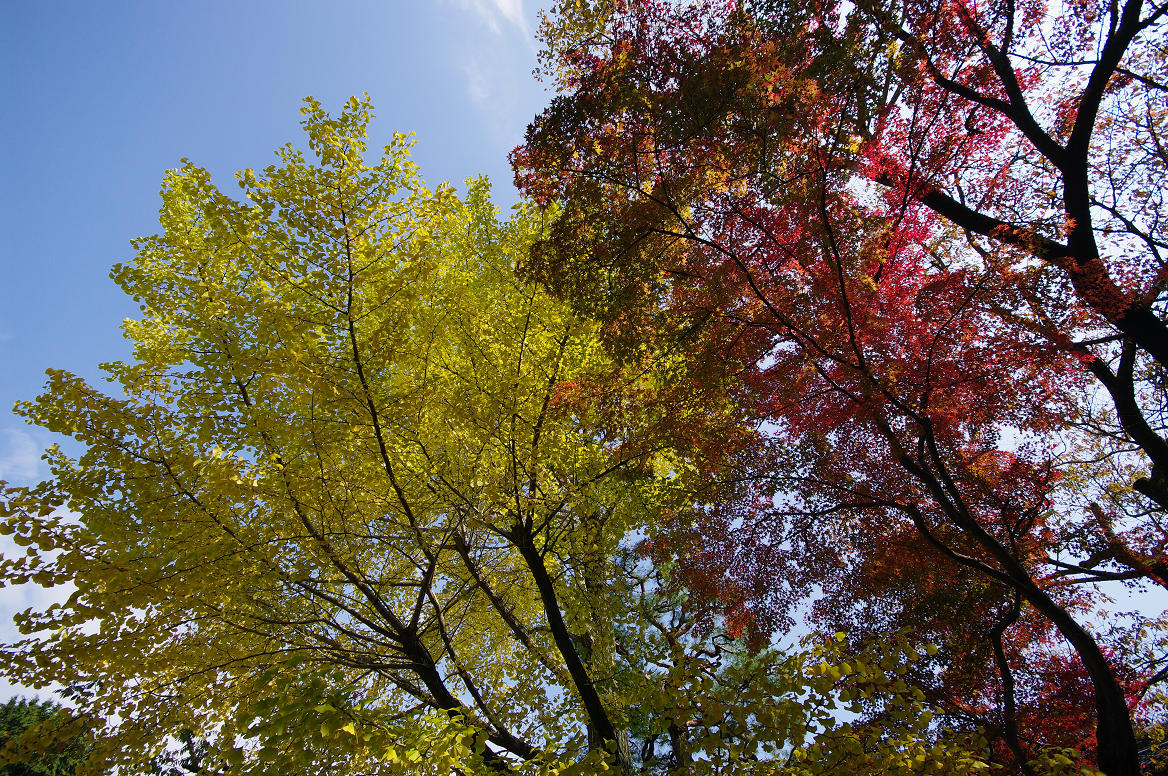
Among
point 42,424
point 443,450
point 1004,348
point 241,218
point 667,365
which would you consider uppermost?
point 667,365

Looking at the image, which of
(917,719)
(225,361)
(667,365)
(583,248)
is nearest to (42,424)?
(225,361)

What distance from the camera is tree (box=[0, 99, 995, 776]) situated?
2883 millimetres

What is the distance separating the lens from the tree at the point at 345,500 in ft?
9.46

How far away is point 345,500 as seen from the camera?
4.16 meters

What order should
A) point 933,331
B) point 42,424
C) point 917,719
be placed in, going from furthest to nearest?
A: point 933,331
point 42,424
point 917,719

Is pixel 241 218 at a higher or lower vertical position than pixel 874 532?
higher

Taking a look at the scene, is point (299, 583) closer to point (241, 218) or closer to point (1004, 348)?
point (241, 218)

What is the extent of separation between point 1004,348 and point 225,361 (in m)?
6.90

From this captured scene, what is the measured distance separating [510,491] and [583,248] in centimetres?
247

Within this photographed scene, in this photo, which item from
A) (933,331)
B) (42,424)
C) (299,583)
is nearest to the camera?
(42,424)

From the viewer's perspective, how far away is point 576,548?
5.99 metres

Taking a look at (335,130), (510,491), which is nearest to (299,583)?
(510,491)

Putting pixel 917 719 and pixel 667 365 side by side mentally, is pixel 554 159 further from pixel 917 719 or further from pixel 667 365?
pixel 917 719

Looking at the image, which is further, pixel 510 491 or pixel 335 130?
pixel 510 491
